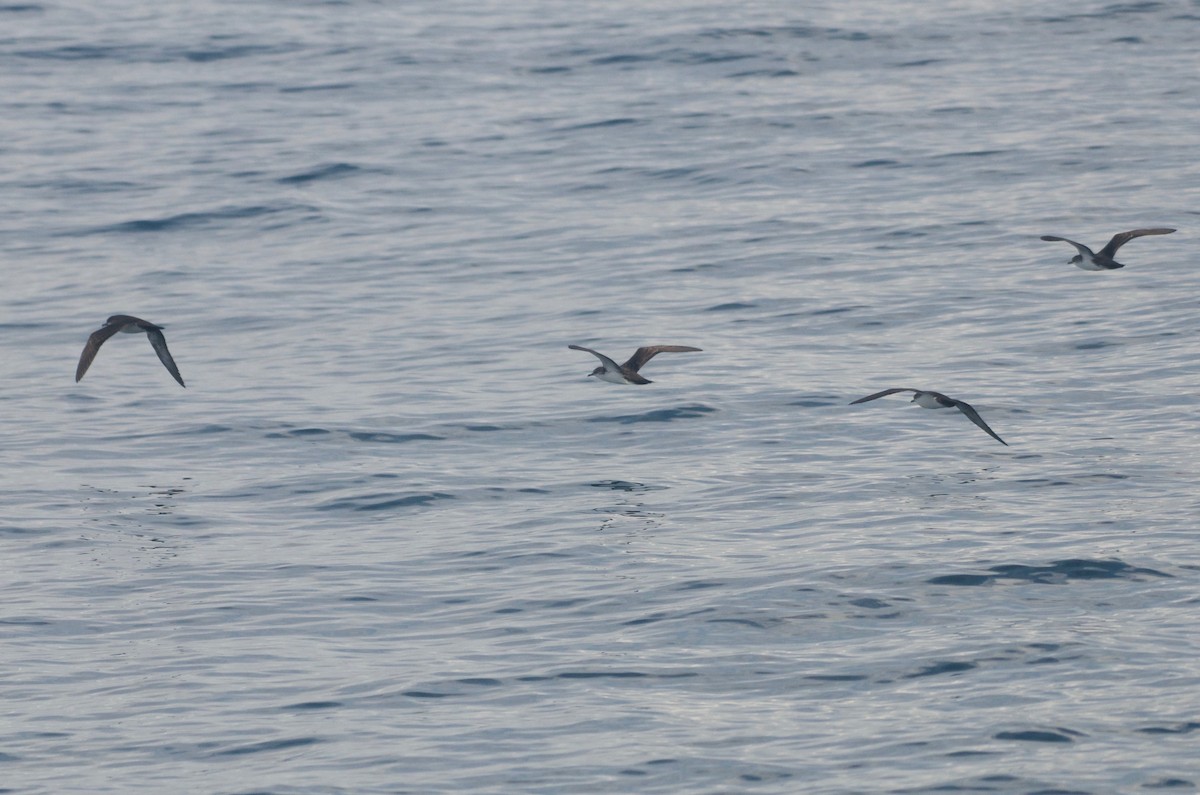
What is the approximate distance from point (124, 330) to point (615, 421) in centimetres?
528

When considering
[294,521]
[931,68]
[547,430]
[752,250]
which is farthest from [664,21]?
[294,521]

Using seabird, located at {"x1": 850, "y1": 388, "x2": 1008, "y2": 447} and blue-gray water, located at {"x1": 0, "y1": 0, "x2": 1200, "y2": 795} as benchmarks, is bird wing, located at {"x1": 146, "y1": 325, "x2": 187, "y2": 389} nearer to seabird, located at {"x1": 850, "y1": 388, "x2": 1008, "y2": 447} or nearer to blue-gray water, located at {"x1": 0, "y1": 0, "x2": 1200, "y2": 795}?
blue-gray water, located at {"x1": 0, "y1": 0, "x2": 1200, "y2": 795}

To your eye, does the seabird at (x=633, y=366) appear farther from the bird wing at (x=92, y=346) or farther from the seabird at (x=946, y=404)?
the bird wing at (x=92, y=346)

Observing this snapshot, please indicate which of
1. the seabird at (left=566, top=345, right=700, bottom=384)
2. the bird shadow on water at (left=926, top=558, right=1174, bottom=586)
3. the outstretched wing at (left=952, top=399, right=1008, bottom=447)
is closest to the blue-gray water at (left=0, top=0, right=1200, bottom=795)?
the bird shadow on water at (left=926, top=558, right=1174, bottom=586)

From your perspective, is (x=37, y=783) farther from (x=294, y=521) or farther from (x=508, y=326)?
(x=508, y=326)

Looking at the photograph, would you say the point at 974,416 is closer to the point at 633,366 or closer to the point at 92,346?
the point at 633,366

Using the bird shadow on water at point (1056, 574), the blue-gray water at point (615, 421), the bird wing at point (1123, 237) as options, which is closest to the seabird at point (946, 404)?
the blue-gray water at point (615, 421)

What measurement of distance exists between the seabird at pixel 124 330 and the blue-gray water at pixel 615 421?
95 centimetres

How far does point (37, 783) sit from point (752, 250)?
50.7 feet

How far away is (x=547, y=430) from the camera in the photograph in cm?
1902

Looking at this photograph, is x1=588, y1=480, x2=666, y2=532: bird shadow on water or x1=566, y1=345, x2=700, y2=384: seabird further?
x1=566, y1=345, x2=700, y2=384: seabird

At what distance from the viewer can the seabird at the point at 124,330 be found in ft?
57.9

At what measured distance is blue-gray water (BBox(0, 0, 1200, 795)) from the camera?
1216 centimetres

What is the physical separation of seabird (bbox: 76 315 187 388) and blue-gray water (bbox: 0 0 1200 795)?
950mm
